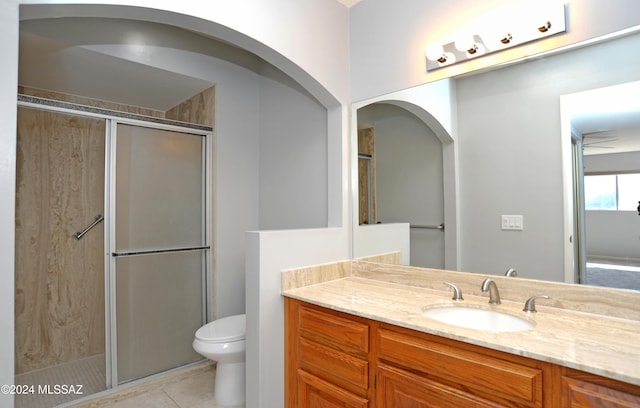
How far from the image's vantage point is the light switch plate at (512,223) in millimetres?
1653

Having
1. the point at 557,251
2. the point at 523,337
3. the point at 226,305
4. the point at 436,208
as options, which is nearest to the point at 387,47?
the point at 436,208

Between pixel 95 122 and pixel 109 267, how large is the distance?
3.63ft

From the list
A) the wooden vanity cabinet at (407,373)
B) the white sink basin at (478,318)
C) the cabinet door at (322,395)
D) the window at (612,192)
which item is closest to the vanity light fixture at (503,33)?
the window at (612,192)

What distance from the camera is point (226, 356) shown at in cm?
219

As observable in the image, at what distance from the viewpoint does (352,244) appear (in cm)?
229

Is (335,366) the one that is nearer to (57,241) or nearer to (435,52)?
(435,52)

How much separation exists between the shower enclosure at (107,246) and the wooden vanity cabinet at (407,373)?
1302 millimetres

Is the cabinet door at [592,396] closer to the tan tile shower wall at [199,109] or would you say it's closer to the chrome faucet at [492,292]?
the chrome faucet at [492,292]

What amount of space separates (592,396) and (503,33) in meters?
1.49

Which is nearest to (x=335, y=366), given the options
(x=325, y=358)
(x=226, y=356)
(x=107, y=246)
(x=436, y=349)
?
(x=325, y=358)

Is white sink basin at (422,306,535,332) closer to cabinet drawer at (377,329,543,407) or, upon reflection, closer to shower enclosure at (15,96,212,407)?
cabinet drawer at (377,329,543,407)

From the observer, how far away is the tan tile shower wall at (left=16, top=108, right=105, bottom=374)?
279 cm

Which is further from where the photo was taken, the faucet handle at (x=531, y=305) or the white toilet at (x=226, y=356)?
the white toilet at (x=226, y=356)

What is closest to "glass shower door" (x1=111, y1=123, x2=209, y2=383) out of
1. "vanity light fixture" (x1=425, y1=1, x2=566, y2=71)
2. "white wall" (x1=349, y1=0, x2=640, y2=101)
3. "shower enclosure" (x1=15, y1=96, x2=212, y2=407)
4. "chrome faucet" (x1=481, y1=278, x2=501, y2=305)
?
"shower enclosure" (x1=15, y1=96, x2=212, y2=407)
